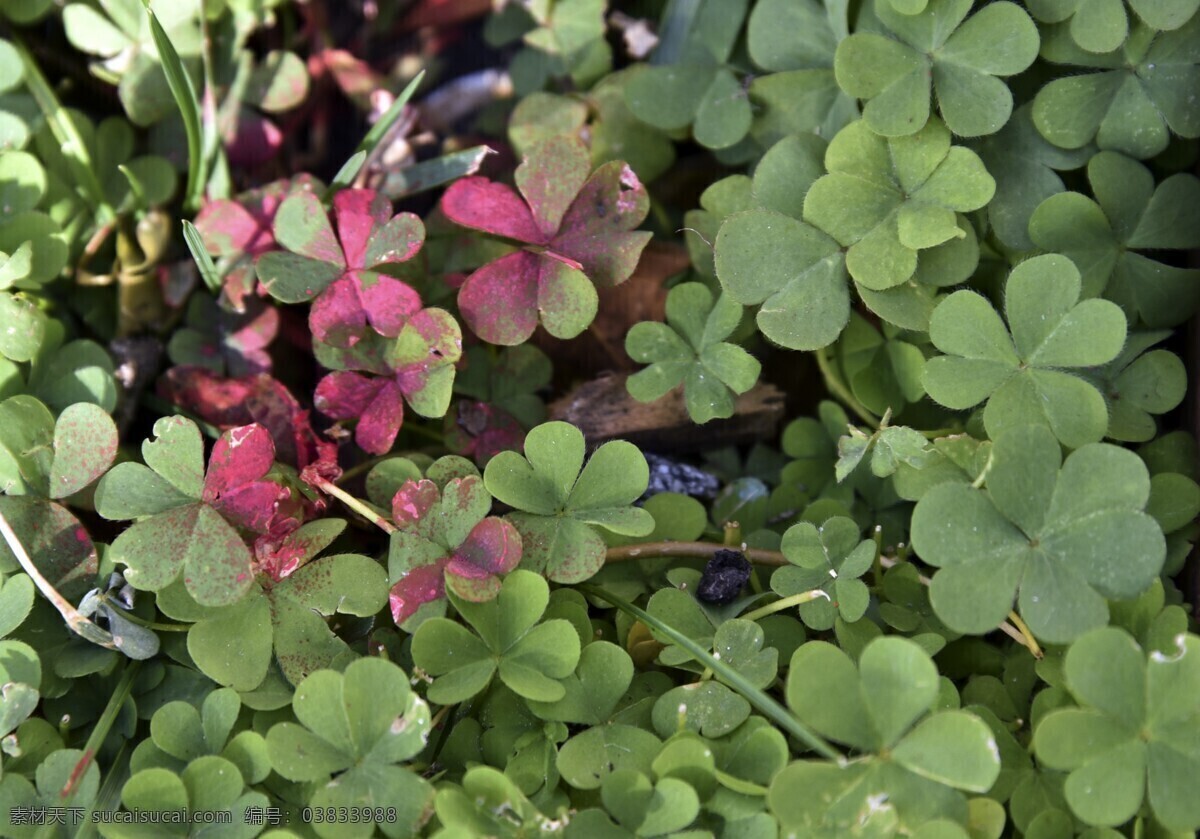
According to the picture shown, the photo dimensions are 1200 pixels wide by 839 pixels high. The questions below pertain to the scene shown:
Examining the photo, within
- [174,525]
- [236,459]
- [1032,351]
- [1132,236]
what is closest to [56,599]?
[174,525]

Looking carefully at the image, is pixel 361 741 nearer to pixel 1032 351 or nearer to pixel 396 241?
pixel 396 241

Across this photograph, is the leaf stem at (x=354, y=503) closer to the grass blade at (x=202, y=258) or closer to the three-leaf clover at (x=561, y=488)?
the three-leaf clover at (x=561, y=488)

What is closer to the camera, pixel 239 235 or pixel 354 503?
pixel 354 503

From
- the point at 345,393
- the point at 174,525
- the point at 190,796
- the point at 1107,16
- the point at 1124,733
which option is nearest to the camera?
the point at 1124,733

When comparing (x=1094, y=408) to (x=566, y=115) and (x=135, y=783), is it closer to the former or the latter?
(x=566, y=115)

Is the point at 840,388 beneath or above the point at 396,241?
beneath

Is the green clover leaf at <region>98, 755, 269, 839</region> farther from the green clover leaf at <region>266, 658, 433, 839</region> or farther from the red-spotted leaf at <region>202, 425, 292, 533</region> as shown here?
the red-spotted leaf at <region>202, 425, 292, 533</region>

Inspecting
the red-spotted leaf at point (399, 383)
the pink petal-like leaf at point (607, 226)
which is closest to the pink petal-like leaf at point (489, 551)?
the red-spotted leaf at point (399, 383)
